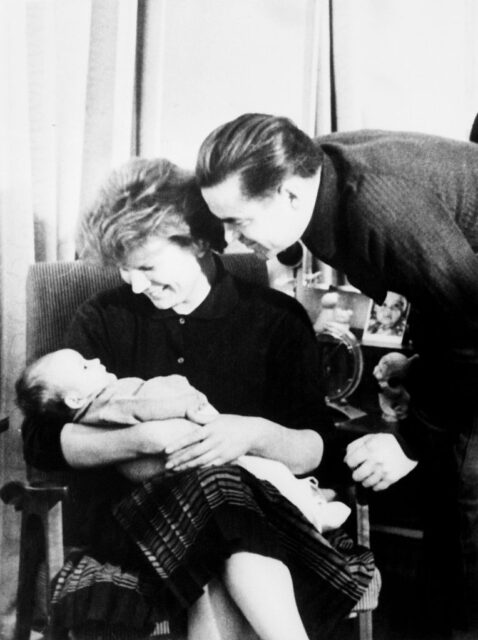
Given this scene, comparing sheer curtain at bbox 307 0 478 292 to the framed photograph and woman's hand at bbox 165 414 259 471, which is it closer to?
the framed photograph

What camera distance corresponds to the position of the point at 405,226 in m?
0.75

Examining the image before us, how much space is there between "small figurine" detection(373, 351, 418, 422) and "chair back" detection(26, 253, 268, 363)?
0.49 metres

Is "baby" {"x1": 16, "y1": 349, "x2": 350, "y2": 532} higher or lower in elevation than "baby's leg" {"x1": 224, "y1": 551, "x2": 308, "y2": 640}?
higher

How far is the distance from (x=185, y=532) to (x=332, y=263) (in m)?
0.39

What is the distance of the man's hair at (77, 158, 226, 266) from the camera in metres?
0.92

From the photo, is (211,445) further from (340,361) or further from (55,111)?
(55,111)

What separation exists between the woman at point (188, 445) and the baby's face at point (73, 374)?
0.19 feet

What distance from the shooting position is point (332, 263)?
2.85ft

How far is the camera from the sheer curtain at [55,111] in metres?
1.00

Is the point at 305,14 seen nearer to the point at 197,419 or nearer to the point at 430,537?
the point at 197,419

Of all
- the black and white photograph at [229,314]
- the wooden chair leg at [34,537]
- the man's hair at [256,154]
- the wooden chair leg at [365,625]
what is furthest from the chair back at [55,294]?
the wooden chair leg at [365,625]

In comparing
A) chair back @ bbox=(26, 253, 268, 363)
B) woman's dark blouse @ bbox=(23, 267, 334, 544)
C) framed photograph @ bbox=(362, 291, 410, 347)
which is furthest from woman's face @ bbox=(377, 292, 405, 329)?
chair back @ bbox=(26, 253, 268, 363)

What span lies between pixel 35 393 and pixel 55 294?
10.0 inches

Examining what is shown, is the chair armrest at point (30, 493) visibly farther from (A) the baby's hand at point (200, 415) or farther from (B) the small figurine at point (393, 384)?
(B) the small figurine at point (393, 384)
